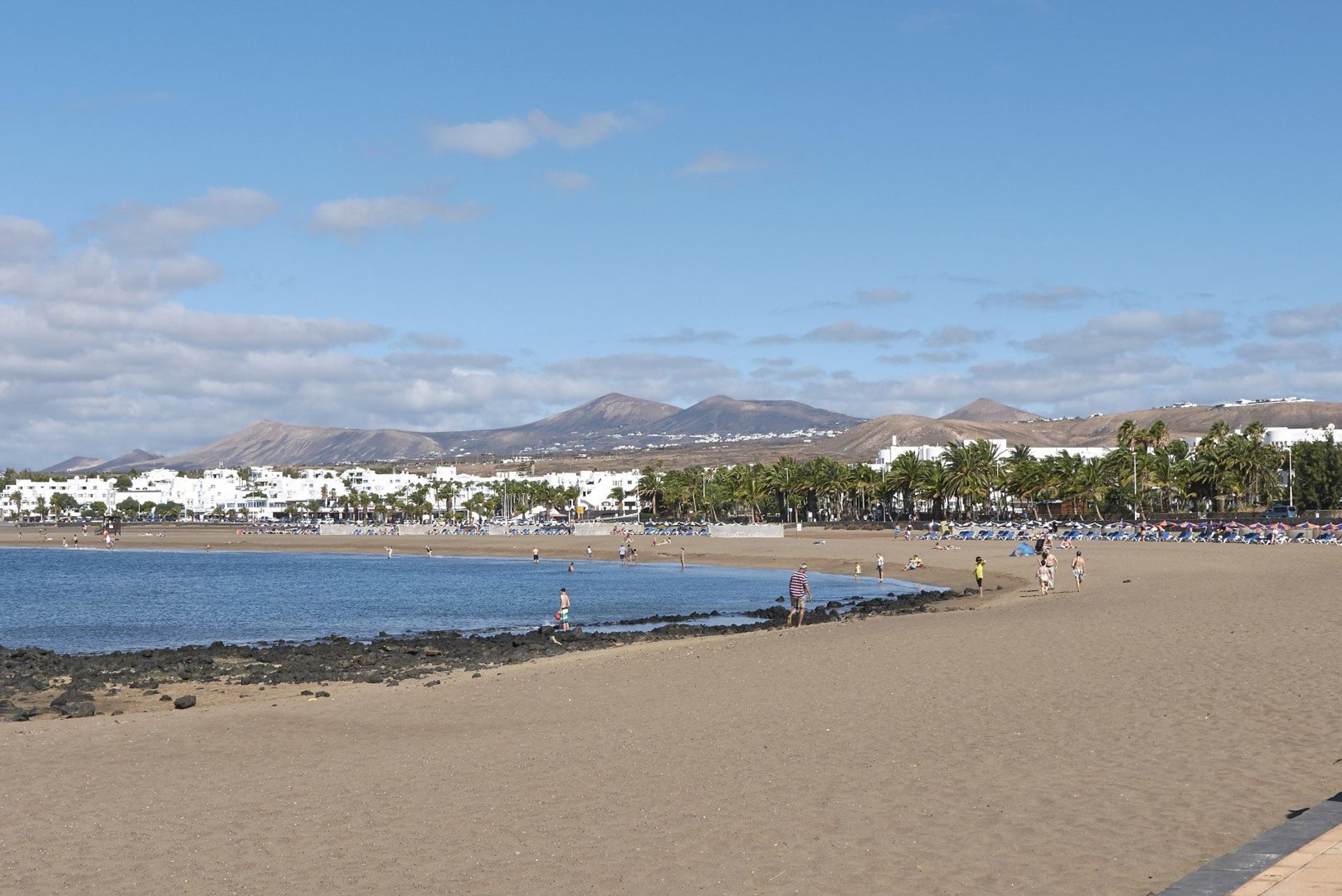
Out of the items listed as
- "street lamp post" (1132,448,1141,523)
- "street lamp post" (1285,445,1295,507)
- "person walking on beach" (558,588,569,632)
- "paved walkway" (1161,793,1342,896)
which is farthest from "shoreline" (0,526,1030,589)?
"paved walkway" (1161,793,1342,896)

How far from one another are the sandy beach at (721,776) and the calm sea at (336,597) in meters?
17.3

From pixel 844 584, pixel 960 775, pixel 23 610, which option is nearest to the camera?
pixel 960 775

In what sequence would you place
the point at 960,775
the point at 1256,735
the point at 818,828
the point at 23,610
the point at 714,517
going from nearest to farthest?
1. the point at 818,828
2. the point at 960,775
3. the point at 1256,735
4. the point at 23,610
5. the point at 714,517

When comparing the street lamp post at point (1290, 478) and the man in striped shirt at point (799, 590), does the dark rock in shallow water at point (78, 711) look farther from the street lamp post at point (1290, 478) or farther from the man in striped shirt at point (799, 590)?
the street lamp post at point (1290, 478)

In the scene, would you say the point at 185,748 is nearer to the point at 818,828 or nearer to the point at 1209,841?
the point at 818,828

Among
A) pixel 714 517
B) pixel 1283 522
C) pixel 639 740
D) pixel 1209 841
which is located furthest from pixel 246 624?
pixel 714 517

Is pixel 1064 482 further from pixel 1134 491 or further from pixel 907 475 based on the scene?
pixel 907 475

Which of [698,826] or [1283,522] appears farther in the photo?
[1283,522]

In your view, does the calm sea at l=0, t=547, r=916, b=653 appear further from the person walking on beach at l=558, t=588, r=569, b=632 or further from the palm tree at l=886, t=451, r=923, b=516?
the palm tree at l=886, t=451, r=923, b=516

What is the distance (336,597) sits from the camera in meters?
53.8

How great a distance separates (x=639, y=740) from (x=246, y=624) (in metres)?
29.6

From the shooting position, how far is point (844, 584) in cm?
5625

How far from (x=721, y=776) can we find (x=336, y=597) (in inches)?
1751

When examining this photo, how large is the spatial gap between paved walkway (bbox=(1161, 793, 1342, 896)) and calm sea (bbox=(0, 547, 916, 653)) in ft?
100
